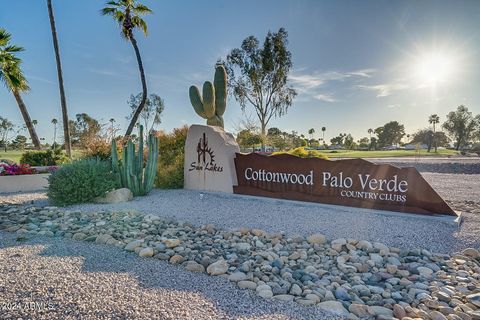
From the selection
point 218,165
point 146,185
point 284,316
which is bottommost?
point 284,316

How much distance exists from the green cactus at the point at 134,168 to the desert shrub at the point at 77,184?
534mm

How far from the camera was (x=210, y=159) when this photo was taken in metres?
9.19

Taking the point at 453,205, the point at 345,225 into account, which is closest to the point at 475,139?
the point at 453,205

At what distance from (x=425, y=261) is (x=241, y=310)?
9.08 ft

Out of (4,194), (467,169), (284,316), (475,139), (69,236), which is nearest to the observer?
(284,316)

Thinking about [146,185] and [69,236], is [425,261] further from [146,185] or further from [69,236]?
[146,185]

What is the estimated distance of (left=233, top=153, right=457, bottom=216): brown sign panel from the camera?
6.33 meters

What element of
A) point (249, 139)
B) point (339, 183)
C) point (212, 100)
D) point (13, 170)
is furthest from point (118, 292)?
point (249, 139)

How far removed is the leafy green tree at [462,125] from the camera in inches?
2143

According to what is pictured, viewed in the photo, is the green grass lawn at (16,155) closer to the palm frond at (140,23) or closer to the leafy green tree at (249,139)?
the palm frond at (140,23)

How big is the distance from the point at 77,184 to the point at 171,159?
3561 mm

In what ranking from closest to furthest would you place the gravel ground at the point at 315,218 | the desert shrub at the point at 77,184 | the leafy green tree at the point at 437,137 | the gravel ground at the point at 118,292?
the gravel ground at the point at 118,292
the gravel ground at the point at 315,218
the desert shrub at the point at 77,184
the leafy green tree at the point at 437,137

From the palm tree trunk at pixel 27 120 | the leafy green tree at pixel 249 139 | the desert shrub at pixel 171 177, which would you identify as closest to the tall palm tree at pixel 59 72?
the palm tree trunk at pixel 27 120

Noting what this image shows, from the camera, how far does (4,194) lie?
10250 millimetres
